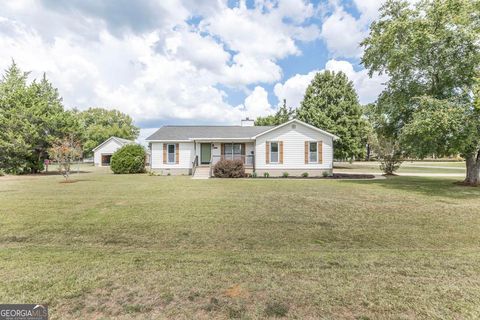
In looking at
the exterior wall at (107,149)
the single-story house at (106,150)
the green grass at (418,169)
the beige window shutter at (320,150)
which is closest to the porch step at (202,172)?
the beige window shutter at (320,150)

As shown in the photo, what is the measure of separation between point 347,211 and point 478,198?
6.57 metres

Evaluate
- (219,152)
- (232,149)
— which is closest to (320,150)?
(232,149)

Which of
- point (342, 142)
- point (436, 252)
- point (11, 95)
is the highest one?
point (11, 95)

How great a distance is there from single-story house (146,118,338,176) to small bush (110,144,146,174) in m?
2.49

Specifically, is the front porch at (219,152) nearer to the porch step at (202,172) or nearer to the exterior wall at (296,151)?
the porch step at (202,172)

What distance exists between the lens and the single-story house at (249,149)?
781 inches

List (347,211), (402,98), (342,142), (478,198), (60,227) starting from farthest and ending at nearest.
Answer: (342,142) → (402,98) → (478,198) → (347,211) → (60,227)

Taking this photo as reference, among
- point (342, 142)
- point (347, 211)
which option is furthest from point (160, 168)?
point (342, 142)

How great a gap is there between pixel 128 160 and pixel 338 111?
22.5 m

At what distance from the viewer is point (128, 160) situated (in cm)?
2338

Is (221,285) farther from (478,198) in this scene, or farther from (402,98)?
(402,98)

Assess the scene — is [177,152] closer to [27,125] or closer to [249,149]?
[249,149]

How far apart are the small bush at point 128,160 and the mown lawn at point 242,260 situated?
14.8 m

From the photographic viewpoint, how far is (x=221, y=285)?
3512mm
